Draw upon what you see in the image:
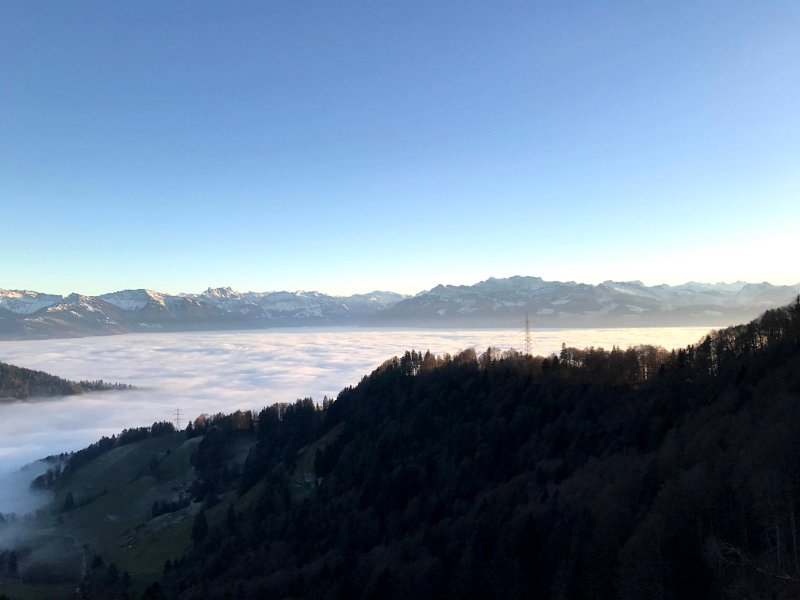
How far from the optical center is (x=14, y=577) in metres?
142

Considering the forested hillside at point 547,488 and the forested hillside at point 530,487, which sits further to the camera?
the forested hillside at point 530,487

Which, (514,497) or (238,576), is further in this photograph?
(238,576)

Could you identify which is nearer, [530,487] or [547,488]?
[547,488]

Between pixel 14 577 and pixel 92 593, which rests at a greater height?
pixel 92 593

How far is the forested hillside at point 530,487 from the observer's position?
43312 mm

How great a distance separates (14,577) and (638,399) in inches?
6623

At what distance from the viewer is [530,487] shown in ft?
271

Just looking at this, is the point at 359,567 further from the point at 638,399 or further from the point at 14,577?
the point at 14,577

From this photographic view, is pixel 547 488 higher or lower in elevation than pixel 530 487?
higher

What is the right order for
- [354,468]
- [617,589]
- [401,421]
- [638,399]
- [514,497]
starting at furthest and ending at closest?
[401,421] < [354,468] < [638,399] < [514,497] < [617,589]

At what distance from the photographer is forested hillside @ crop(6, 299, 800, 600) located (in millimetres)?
43312

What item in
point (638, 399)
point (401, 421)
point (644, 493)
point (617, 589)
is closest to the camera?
point (617, 589)

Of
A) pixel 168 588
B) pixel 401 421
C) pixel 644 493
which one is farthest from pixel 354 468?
pixel 644 493

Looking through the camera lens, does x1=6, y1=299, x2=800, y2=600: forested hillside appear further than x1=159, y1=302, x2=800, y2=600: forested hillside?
Yes
